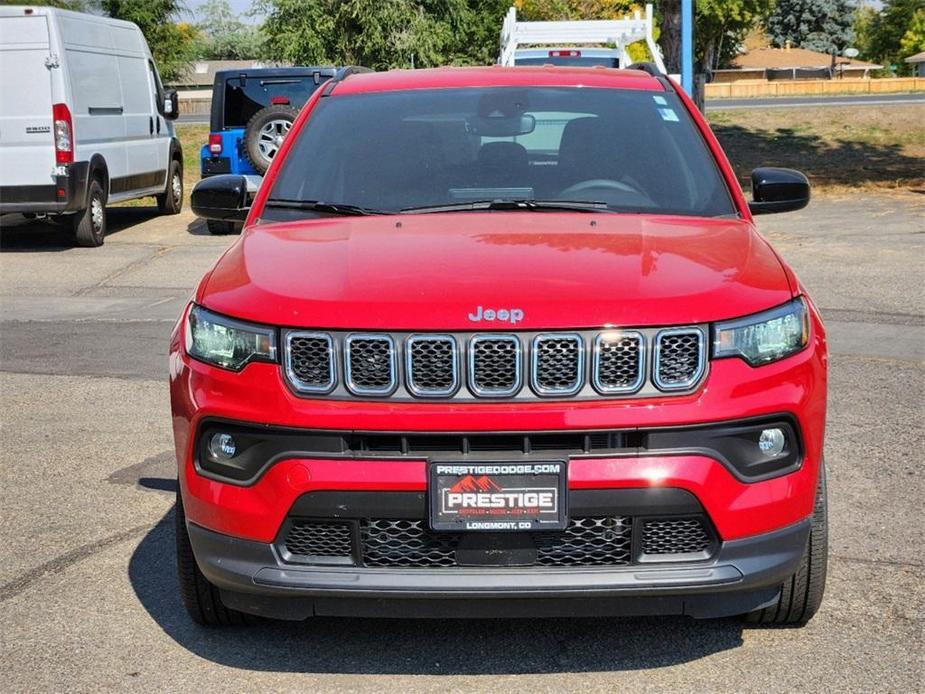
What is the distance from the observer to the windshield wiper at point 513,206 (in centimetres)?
472

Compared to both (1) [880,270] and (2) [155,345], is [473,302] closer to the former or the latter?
(2) [155,345]

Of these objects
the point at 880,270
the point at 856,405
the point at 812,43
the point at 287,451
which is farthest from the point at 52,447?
the point at 812,43

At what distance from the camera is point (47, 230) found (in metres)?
17.7

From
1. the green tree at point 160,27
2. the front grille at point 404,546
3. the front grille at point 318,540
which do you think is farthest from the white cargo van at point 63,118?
the green tree at point 160,27

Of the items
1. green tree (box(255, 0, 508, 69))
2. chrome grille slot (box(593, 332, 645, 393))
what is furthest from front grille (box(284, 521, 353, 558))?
green tree (box(255, 0, 508, 69))

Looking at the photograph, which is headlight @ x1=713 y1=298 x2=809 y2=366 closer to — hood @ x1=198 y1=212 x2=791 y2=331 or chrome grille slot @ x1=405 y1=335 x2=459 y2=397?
hood @ x1=198 y1=212 x2=791 y2=331

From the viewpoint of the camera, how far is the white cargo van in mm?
14734

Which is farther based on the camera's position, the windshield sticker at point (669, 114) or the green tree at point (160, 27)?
the green tree at point (160, 27)

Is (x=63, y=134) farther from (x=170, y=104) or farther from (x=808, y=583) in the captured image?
Result: (x=808, y=583)

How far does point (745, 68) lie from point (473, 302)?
9793 centimetres

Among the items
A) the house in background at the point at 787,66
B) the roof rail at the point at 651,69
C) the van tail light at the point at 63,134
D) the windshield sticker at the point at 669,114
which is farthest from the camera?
the house in background at the point at 787,66

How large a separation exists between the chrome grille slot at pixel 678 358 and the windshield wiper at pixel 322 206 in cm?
142

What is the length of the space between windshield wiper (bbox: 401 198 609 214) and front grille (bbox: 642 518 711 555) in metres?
1.39

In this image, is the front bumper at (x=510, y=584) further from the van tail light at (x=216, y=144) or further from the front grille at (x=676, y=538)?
the van tail light at (x=216, y=144)
